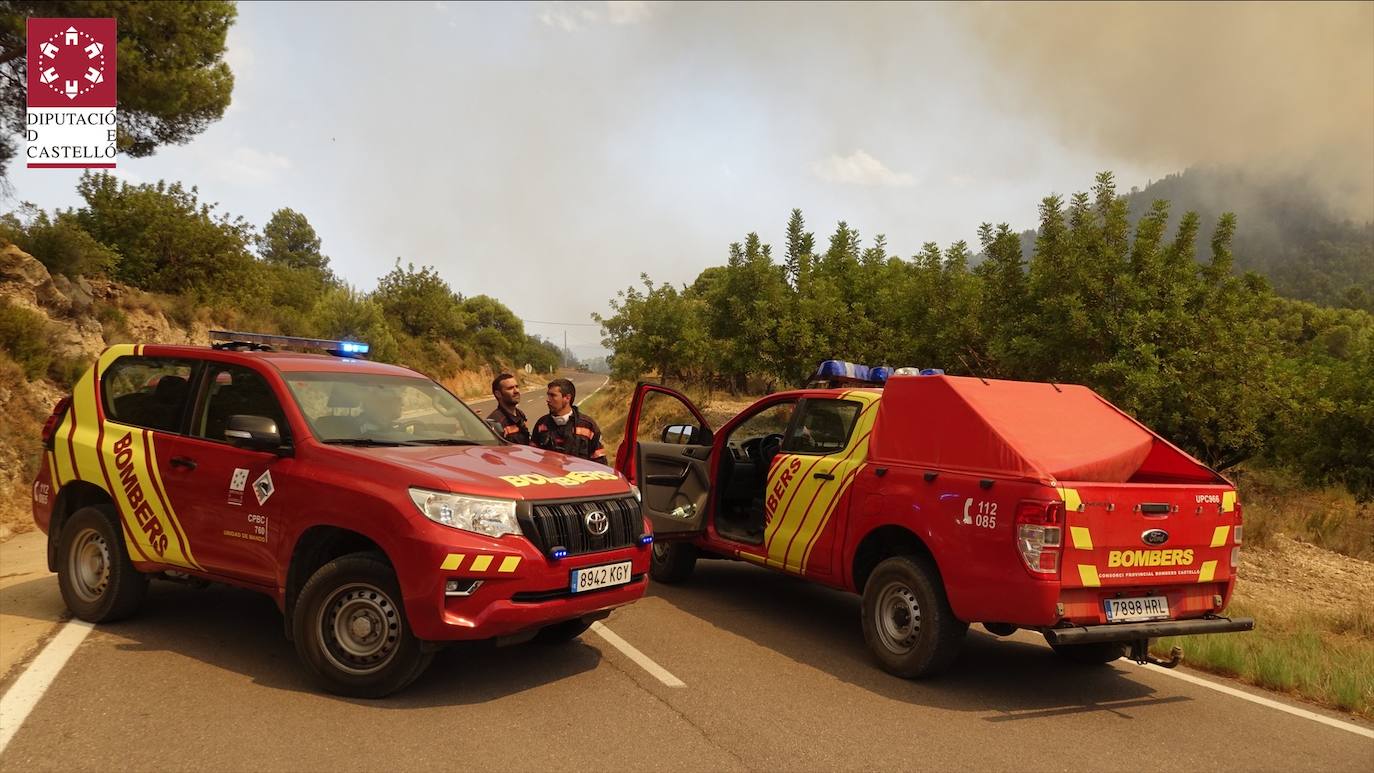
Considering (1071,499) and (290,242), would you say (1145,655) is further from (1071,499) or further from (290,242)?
(290,242)

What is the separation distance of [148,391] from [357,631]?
257cm

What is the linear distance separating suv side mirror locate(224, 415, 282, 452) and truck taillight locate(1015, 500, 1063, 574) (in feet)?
13.6

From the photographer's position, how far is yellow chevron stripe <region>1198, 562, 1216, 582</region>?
501 cm

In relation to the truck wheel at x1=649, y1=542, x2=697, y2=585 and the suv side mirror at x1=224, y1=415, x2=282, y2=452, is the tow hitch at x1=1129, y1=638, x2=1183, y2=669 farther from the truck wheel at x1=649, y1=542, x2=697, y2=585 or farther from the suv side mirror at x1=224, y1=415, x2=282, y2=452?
the suv side mirror at x1=224, y1=415, x2=282, y2=452

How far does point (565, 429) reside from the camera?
7840mm

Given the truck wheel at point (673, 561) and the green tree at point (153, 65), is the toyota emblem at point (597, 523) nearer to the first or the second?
the truck wheel at point (673, 561)

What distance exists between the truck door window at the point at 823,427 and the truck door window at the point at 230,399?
3.67 meters

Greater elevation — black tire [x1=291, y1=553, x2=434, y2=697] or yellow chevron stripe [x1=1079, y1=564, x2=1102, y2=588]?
yellow chevron stripe [x1=1079, y1=564, x2=1102, y2=588]

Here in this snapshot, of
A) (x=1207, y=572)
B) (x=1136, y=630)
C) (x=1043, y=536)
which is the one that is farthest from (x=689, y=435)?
(x=1207, y=572)

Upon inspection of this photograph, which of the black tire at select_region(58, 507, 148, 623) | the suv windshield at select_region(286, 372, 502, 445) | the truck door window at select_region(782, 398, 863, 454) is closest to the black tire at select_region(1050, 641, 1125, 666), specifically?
the truck door window at select_region(782, 398, 863, 454)

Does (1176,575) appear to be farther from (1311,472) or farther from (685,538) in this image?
(1311,472)

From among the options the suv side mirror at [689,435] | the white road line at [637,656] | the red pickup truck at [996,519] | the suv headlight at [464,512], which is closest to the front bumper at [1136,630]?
the red pickup truck at [996,519]

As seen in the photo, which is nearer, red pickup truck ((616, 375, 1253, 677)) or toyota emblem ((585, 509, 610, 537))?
red pickup truck ((616, 375, 1253, 677))

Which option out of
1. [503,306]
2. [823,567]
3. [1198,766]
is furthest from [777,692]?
[503,306]
